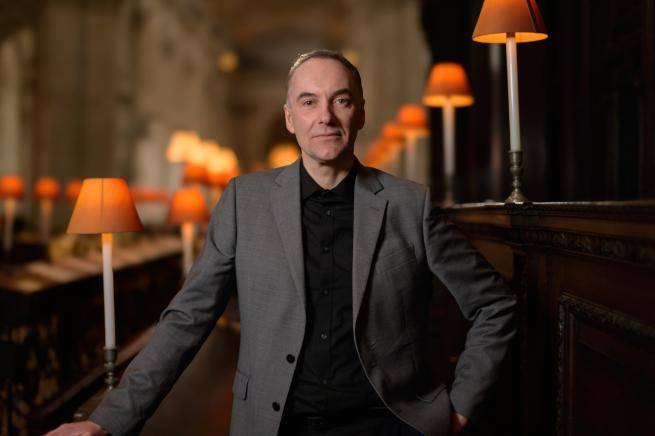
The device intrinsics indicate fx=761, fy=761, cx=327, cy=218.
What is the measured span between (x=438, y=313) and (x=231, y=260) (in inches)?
64.1

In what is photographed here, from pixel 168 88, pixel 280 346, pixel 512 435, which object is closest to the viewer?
pixel 280 346

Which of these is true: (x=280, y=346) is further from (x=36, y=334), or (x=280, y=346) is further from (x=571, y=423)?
(x=36, y=334)

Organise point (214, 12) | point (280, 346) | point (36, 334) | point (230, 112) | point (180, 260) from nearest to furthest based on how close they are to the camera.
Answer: point (280, 346) → point (36, 334) → point (180, 260) → point (214, 12) → point (230, 112)

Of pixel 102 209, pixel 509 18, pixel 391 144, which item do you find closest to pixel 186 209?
pixel 102 209

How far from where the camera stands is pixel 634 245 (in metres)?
1.79

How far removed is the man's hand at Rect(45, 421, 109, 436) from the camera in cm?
203

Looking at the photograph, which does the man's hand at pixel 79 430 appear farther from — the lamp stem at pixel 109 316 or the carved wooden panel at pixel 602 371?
the carved wooden panel at pixel 602 371

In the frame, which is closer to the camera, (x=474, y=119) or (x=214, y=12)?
(x=474, y=119)

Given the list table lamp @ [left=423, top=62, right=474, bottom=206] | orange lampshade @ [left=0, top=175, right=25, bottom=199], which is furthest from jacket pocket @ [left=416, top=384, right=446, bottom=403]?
orange lampshade @ [left=0, top=175, right=25, bottom=199]

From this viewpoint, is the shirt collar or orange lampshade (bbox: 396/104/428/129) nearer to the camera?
the shirt collar

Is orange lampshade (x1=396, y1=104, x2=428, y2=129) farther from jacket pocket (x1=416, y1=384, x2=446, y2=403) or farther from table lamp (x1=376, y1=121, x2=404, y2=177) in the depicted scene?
jacket pocket (x1=416, y1=384, x2=446, y2=403)

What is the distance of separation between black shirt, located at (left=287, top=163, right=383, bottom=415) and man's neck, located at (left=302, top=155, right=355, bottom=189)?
0.15 ft

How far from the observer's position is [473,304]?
2279 millimetres

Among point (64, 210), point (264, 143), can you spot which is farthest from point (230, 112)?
point (64, 210)
